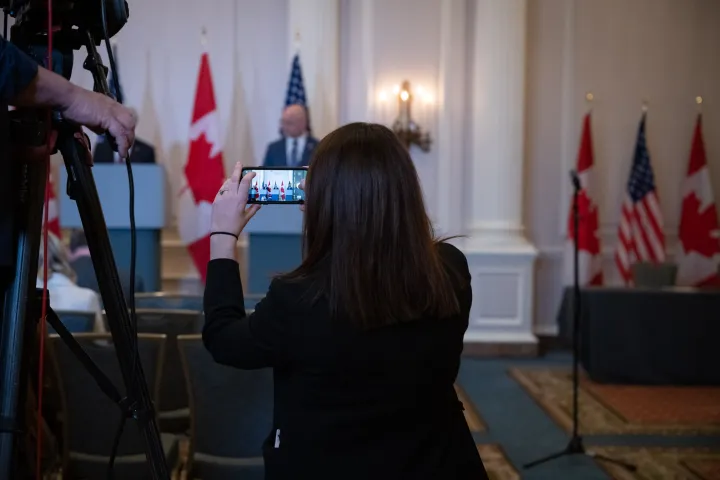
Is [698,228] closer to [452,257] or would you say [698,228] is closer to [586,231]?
[586,231]

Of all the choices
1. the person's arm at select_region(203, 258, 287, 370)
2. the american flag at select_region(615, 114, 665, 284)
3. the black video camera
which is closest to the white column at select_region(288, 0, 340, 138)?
the american flag at select_region(615, 114, 665, 284)

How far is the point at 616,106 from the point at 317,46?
3.00 meters

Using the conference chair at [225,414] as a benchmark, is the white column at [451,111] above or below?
above

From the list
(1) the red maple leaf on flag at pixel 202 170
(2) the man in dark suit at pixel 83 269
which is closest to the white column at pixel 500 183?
(1) the red maple leaf on flag at pixel 202 170

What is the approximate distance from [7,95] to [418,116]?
19.1 ft

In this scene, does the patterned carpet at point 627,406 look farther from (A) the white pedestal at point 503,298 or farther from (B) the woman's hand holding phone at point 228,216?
(B) the woman's hand holding phone at point 228,216

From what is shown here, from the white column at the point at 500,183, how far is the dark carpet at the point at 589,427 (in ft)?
2.45

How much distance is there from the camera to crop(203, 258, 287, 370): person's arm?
1.21m

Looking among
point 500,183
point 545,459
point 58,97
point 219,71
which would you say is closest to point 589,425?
point 545,459

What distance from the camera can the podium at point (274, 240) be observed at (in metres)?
5.11

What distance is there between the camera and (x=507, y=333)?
6.70 m

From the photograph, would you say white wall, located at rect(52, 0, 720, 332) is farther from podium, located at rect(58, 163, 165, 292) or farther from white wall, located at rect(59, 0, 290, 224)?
podium, located at rect(58, 163, 165, 292)

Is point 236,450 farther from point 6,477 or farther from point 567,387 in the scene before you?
point 567,387

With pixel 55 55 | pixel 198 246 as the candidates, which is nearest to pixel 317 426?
pixel 55 55
